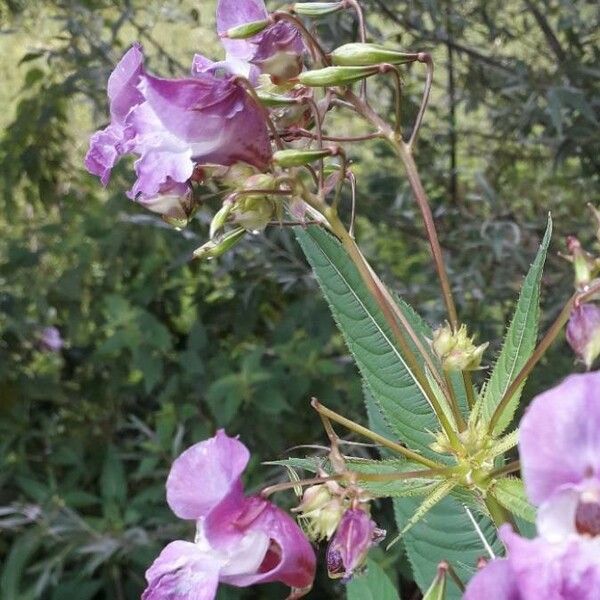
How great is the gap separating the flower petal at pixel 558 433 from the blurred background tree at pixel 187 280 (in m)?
0.95

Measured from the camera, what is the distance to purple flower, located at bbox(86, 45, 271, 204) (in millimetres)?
532

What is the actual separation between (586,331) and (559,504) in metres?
0.10

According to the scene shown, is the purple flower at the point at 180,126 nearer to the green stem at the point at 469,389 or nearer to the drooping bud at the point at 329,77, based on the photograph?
the drooping bud at the point at 329,77

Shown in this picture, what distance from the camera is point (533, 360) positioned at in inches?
19.7

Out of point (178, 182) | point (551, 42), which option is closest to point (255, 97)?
point (178, 182)

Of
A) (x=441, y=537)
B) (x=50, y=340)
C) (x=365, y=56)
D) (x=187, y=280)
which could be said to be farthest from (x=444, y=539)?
(x=50, y=340)

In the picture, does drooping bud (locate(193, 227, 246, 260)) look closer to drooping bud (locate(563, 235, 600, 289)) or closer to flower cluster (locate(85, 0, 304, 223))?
flower cluster (locate(85, 0, 304, 223))

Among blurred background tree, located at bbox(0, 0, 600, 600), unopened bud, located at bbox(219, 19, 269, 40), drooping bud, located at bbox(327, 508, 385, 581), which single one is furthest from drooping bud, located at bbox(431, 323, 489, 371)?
blurred background tree, located at bbox(0, 0, 600, 600)

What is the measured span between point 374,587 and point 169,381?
913mm

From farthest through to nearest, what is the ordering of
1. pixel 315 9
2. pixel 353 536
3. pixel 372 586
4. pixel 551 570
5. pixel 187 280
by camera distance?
pixel 187 280
pixel 372 586
pixel 315 9
pixel 353 536
pixel 551 570

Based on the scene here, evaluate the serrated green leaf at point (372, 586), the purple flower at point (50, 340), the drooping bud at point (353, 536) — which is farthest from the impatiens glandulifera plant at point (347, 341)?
the purple flower at point (50, 340)

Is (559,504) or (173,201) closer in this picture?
(559,504)

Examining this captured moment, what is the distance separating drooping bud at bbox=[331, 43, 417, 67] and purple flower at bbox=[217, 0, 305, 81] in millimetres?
26

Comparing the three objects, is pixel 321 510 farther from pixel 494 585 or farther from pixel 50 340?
pixel 50 340
